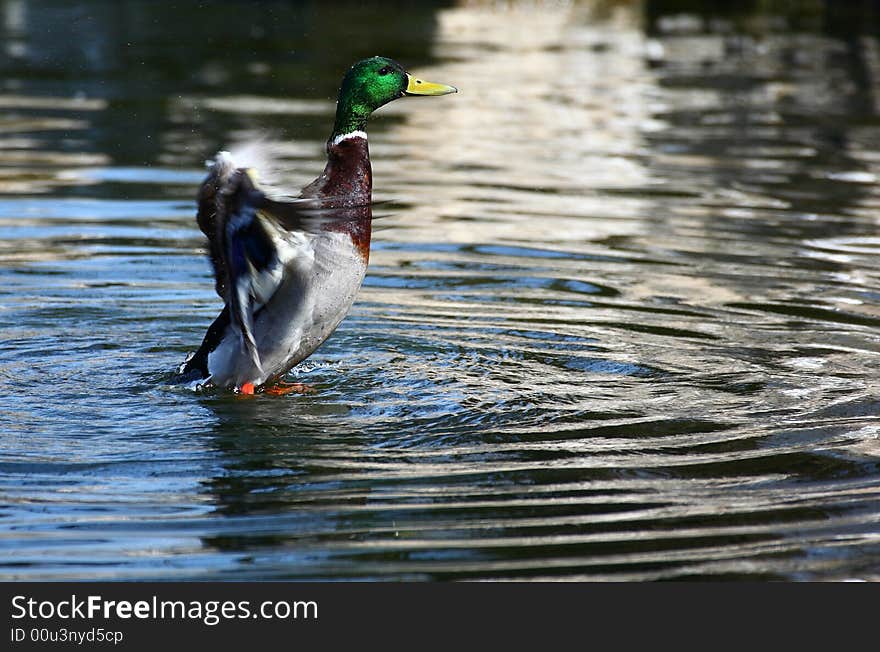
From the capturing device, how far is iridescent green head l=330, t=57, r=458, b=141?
6.30 metres

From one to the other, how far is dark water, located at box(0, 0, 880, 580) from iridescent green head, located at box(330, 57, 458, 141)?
13.6 inches

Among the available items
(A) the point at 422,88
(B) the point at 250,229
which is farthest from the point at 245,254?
(A) the point at 422,88

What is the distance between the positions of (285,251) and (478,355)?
1.35 metres

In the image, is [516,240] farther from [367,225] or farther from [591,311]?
[367,225]

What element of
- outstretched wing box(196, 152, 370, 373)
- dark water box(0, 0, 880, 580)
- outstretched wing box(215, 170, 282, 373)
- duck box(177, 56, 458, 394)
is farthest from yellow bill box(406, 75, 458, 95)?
outstretched wing box(215, 170, 282, 373)

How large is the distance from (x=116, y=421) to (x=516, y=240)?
4.10 meters

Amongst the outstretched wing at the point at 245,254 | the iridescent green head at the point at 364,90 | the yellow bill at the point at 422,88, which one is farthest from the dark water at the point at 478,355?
the yellow bill at the point at 422,88

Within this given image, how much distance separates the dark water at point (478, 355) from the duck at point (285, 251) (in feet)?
0.66

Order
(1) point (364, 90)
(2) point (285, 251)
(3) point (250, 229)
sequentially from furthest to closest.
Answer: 1. (1) point (364, 90)
2. (2) point (285, 251)
3. (3) point (250, 229)

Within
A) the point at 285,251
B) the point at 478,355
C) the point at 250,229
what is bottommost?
the point at 478,355

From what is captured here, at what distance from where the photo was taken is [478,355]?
6766mm

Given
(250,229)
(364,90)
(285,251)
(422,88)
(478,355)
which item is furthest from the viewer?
(478,355)

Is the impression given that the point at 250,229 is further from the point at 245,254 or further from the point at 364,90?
the point at 364,90

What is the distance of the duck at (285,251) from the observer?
545 cm
